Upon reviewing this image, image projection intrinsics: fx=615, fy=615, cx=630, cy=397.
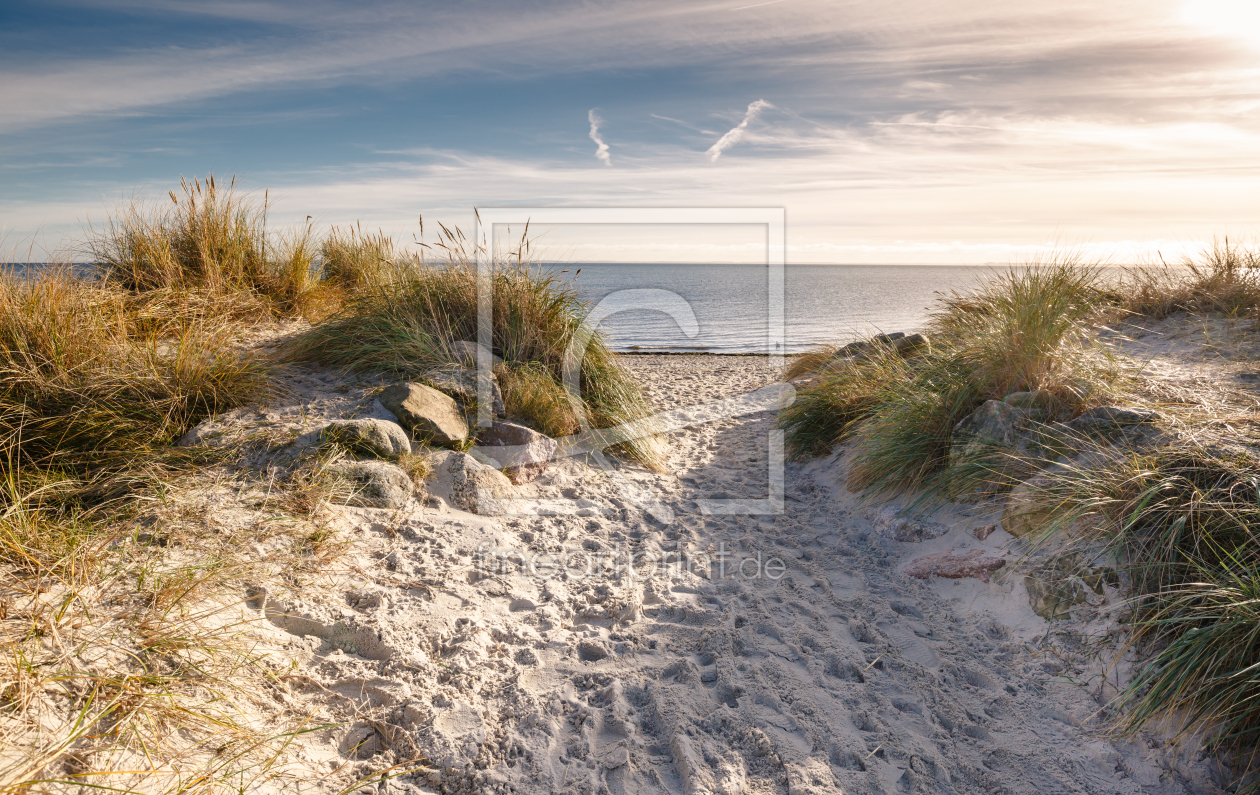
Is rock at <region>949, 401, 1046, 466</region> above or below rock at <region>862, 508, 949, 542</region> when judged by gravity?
above

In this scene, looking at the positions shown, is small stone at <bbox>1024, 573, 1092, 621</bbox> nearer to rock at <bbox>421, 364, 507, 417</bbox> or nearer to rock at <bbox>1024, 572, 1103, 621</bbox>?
rock at <bbox>1024, 572, 1103, 621</bbox>

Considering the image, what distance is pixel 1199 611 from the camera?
2533 millimetres

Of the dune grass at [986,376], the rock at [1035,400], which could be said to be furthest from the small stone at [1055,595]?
the rock at [1035,400]

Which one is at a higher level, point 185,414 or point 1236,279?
point 1236,279

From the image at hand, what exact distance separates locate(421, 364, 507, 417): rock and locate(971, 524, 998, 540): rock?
366 centimetres

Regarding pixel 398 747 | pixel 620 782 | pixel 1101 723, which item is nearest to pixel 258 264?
pixel 398 747

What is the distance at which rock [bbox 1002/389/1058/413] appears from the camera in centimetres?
421

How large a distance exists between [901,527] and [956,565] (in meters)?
0.58

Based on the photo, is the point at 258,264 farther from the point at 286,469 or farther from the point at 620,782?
the point at 620,782

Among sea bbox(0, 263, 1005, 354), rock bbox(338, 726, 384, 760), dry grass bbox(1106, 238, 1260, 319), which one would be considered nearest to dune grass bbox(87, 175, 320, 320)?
sea bbox(0, 263, 1005, 354)

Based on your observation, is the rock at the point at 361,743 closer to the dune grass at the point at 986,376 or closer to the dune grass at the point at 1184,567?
the dune grass at the point at 1184,567

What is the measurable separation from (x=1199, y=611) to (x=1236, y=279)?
7.23 meters

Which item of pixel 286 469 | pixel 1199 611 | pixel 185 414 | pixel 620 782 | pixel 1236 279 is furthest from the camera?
pixel 1236 279

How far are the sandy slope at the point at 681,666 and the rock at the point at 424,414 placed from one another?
65 cm
